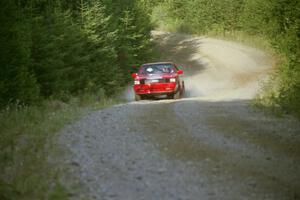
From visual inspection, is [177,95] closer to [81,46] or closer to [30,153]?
[81,46]

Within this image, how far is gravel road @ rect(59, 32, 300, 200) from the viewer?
6.17 m

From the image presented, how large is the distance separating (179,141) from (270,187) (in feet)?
9.11

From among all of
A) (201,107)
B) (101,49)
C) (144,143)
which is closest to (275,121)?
(201,107)

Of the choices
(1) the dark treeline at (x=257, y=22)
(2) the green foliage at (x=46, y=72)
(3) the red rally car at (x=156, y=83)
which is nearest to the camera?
(2) the green foliage at (x=46, y=72)

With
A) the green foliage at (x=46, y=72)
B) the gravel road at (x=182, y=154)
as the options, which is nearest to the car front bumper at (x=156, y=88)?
the green foliage at (x=46, y=72)

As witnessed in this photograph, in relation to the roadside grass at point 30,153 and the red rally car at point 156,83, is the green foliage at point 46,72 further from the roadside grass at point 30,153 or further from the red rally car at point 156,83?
the red rally car at point 156,83

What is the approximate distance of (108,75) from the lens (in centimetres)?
2170

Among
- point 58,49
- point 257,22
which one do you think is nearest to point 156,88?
point 58,49

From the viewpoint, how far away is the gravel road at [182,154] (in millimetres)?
6172

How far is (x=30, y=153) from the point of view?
27.0 ft

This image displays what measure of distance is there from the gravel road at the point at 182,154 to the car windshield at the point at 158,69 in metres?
4.42

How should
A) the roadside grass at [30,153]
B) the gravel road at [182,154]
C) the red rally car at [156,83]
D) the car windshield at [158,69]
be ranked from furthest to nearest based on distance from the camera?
the car windshield at [158,69] → the red rally car at [156,83] → the roadside grass at [30,153] → the gravel road at [182,154]

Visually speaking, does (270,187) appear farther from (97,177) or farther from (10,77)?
(10,77)

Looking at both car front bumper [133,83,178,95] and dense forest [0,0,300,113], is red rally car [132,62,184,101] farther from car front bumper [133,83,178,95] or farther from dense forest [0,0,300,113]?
dense forest [0,0,300,113]
